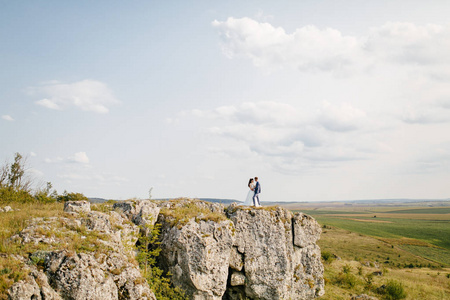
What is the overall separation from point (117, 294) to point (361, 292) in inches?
1032

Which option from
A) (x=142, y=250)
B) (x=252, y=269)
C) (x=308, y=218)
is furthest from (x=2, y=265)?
(x=308, y=218)

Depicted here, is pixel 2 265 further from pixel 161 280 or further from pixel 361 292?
pixel 361 292

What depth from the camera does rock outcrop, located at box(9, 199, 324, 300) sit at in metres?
9.98

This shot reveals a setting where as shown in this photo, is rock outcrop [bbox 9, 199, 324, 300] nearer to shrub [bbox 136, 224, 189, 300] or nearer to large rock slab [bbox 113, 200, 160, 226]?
large rock slab [bbox 113, 200, 160, 226]

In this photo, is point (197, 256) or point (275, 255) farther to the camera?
point (275, 255)

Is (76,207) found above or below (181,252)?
above

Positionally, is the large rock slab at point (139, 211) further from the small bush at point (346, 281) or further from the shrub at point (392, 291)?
the shrub at point (392, 291)

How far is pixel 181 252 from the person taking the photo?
16.8 meters

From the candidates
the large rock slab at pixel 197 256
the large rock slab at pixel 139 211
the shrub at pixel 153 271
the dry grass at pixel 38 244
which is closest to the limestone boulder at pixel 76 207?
the dry grass at pixel 38 244

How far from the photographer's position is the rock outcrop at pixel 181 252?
393 inches

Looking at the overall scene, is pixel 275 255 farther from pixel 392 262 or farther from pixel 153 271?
pixel 392 262

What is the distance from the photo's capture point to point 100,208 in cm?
1733

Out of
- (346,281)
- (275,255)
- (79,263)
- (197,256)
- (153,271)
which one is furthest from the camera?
(346,281)

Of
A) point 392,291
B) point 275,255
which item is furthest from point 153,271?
point 392,291
